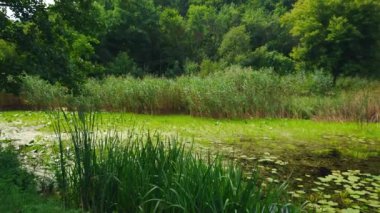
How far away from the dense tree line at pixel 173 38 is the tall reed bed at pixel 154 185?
2.18 meters

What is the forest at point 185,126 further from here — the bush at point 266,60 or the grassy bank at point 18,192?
the bush at point 266,60

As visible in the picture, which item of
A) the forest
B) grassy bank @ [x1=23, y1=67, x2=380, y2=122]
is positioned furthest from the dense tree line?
grassy bank @ [x1=23, y1=67, x2=380, y2=122]

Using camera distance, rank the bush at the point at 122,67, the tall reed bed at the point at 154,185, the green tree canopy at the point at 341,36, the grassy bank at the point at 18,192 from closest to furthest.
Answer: the grassy bank at the point at 18,192
the tall reed bed at the point at 154,185
the green tree canopy at the point at 341,36
the bush at the point at 122,67

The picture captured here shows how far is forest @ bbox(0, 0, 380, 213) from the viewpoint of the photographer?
11.5 ft

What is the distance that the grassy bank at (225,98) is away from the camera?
38.5 feet

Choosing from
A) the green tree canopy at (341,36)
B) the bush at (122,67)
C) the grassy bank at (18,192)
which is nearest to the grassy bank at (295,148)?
the grassy bank at (18,192)

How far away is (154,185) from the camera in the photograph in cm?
338

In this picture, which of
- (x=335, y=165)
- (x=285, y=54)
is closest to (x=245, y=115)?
(x=335, y=165)

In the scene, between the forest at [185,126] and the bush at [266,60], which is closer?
the forest at [185,126]

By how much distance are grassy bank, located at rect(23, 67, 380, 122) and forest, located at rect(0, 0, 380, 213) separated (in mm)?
43

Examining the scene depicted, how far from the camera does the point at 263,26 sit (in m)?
33.7

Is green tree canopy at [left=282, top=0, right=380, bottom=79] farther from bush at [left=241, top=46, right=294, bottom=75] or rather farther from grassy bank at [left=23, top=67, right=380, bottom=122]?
bush at [left=241, top=46, right=294, bottom=75]

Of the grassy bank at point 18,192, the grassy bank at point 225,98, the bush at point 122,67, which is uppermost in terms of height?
the bush at point 122,67

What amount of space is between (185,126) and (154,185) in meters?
6.55
